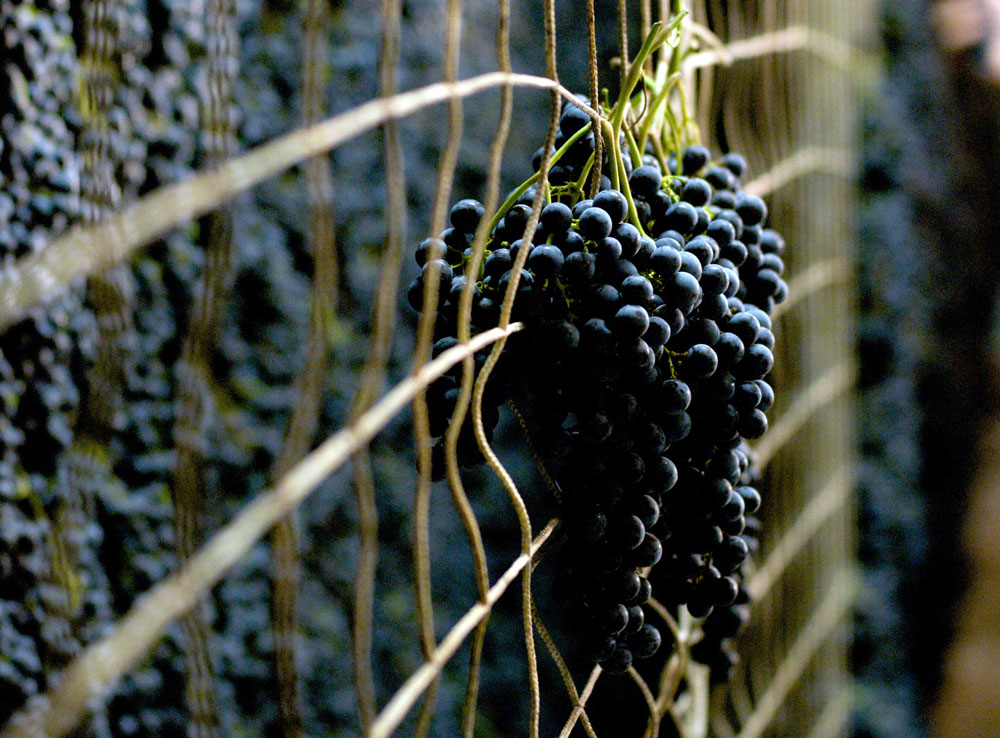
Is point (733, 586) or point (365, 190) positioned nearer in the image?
point (733, 586)

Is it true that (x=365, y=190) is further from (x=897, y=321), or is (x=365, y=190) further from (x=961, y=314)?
(x=961, y=314)

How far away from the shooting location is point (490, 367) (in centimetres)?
34

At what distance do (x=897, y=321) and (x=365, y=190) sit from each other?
3.64 feet

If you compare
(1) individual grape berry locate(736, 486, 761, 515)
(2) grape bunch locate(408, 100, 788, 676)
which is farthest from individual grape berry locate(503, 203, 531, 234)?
(1) individual grape berry locate(736, 486, 761, 515)

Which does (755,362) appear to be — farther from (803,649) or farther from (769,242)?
(803,649)

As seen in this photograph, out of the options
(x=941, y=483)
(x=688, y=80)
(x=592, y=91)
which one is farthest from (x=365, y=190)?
(x=941, y=483)

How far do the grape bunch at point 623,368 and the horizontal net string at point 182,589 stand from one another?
74 millimetres

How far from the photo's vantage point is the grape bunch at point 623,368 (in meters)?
0.34

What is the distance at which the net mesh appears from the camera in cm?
21

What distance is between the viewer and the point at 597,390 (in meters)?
0.35

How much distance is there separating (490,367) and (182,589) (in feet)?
0.55

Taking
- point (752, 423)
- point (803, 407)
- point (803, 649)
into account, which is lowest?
point (803, 649)

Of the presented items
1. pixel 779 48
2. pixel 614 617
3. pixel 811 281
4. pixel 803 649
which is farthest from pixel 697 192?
pixel 803 649

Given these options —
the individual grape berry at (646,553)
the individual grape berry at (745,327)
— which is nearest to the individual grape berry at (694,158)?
the individual grape berry at (745,327)
